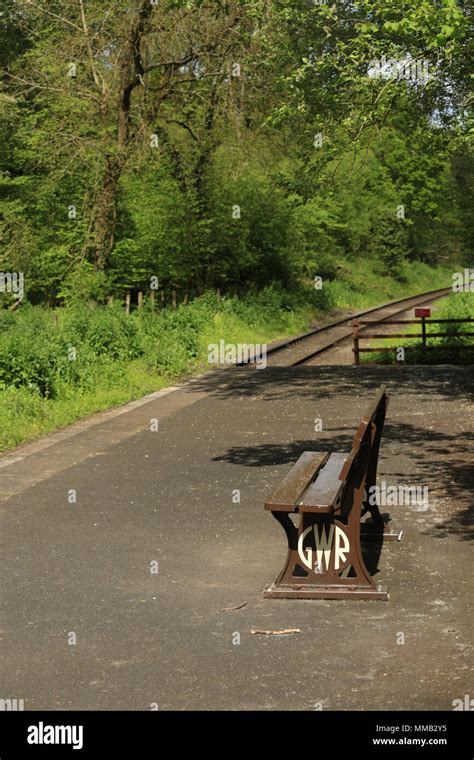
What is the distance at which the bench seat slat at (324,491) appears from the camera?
23.8 ft

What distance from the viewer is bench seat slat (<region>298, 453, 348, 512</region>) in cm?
724

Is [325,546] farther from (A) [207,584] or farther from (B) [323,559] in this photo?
(A) [207,584]

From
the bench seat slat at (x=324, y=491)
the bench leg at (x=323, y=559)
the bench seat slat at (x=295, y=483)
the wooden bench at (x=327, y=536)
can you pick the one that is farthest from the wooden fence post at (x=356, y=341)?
the bench leg at (x=323, y=559)

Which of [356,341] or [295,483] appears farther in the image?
[356,341]

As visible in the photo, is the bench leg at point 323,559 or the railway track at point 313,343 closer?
the bench leg at point 323,559

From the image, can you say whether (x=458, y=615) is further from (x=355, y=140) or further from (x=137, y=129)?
(x=137, y=129)

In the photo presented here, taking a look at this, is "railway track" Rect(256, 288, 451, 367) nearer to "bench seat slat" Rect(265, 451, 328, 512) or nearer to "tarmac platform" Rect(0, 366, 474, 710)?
"tarmac platform" Rect(0, 366, 474, 710)

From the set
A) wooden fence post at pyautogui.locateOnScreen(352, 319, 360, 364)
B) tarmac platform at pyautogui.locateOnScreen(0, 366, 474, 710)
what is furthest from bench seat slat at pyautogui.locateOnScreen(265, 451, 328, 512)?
wooden fence post at pyautogui.locateOnScreen(352, 319, 360, 364)

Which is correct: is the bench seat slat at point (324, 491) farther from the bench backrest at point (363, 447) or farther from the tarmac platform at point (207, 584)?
the tarmac platform at point (207, 584)

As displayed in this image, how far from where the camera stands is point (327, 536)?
7.52 m

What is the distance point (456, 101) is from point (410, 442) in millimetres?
11956

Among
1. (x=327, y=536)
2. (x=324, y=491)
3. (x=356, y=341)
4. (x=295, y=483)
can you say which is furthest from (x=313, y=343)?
(x=327, y=536)

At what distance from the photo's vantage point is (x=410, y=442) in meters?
13.1

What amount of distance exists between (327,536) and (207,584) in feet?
2.89
